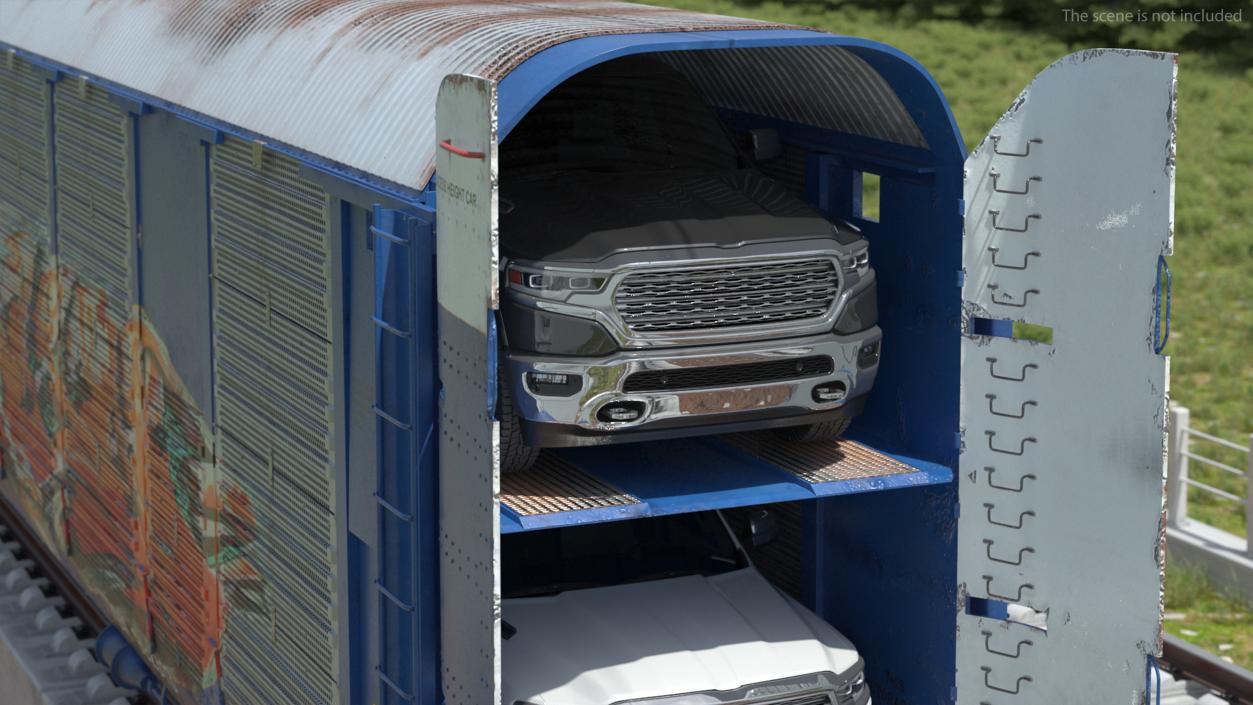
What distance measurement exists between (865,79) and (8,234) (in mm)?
7336

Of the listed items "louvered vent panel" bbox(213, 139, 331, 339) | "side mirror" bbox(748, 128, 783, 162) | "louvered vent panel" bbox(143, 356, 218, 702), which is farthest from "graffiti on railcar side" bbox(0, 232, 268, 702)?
"side mirror" bbox(748, 128, 783, 162)

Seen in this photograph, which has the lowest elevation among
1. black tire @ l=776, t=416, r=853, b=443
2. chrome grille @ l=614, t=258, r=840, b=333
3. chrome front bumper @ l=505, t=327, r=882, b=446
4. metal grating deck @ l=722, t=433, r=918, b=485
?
metal grating deck @ l=722, t=433, r=918, b=485

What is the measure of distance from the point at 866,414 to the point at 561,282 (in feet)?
6.25

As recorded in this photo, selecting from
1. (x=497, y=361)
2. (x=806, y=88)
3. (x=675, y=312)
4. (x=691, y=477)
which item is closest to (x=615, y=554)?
(x=691, y=477)

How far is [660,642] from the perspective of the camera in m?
7.71

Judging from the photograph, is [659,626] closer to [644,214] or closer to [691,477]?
[691,477]

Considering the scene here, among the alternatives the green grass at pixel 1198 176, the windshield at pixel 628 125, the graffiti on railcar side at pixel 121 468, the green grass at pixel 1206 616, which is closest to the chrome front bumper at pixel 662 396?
the windshield at pixel 628 125

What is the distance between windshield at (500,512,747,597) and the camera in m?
8.30

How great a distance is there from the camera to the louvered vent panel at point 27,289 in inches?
456

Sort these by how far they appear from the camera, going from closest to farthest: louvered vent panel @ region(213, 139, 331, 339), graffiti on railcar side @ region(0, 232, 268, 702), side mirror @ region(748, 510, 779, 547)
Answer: louvered vent panel @ region(213, 139, 331, 339), side mirror @ region(748, 510, 779, 547), graffiti on railcar side @ region(0, 232, 268, 702)

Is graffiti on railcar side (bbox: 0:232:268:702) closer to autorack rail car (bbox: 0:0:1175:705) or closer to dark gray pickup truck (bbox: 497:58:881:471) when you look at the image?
autorack rail car (bbox: 0:0:1175:705)

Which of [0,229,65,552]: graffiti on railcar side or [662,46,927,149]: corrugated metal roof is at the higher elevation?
[662,46,927,149]: corrugated metal roof

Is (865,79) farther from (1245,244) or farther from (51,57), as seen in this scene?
(1245,244)

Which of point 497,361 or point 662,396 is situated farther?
point 662,396
